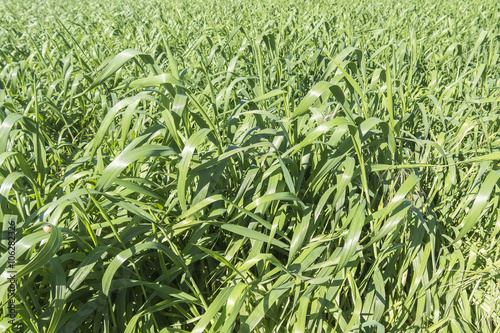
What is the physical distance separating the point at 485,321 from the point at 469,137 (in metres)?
0.83

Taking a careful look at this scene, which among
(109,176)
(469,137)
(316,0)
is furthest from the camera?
(316,0)

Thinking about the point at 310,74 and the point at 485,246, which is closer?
the point at 485,246

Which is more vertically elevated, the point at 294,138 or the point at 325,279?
the point at 294,138

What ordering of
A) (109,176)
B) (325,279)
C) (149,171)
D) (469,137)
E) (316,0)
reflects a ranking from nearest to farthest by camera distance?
(109,176), (325,279), (149,171), (469,137), (316,0)

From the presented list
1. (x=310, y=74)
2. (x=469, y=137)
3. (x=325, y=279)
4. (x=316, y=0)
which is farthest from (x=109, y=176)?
(x=316, y=0)

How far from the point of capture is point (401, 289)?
1307 mm

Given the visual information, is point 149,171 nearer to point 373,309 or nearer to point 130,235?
point 130,235

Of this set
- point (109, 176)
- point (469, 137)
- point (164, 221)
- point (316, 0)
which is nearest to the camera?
point (109, 176)

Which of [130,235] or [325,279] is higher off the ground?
[130,235]

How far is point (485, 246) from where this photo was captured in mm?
1438

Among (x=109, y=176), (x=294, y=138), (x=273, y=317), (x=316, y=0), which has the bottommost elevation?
(x=316, y=0)

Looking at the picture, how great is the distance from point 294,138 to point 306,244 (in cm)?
38

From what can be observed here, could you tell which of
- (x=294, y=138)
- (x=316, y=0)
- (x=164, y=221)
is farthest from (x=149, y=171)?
(x=316, y=0)

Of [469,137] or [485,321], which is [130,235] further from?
[469,137]
